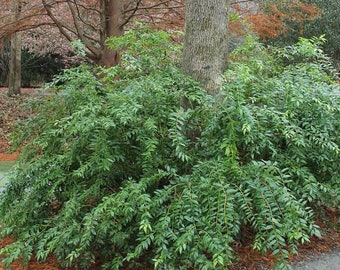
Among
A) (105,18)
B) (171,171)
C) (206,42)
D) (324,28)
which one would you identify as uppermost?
(206,42)

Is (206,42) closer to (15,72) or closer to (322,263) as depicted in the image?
(322,263)

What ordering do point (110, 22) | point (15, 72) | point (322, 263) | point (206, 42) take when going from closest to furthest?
point (322, 263) → point (206, 42) → point (110, 22) → point (15, 72)

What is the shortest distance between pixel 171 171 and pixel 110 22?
776cm

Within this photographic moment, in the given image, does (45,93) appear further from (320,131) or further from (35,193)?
(320,131)

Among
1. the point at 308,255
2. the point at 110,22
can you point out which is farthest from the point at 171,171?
the point at 110,22

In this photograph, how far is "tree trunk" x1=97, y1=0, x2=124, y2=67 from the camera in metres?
10.5

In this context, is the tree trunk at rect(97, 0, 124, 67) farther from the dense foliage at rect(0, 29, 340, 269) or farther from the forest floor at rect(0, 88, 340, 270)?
the dense foliage at rect(0, 29, 340, 269)

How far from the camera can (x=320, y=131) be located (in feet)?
12.7

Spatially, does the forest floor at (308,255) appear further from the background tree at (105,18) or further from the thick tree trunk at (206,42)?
the background tree at (105,18)

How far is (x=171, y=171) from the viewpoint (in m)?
3.59

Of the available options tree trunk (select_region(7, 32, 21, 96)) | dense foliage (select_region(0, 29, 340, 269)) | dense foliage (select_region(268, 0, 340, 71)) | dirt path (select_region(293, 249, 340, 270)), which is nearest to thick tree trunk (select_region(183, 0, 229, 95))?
dense foliage (select_region(0, 29, 340, 269))

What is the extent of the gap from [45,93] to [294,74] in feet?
9.66

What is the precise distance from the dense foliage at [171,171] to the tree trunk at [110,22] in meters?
6.28

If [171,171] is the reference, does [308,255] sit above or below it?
below
